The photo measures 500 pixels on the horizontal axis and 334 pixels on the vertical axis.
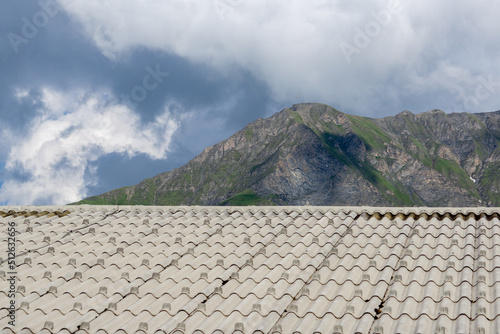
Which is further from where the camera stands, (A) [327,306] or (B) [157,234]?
(B) [157,234]

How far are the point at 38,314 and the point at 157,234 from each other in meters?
4.21

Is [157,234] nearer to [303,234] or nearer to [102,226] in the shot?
[102,226]

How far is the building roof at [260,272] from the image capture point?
28.3 ft

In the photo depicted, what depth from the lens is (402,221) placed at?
43.3 ft

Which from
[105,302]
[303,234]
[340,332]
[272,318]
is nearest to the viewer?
[340,332]

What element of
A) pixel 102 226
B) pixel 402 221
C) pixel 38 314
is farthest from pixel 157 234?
pixel 402 221

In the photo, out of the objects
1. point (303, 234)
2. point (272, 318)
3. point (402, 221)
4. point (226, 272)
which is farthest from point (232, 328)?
point (402, 221)

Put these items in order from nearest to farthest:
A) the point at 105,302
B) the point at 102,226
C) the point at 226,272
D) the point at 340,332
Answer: the point at 340,332 → the point at 105,302 → the point at 226,272 → the point at 102,226

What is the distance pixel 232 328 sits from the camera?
8461 mm

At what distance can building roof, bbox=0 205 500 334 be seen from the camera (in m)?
8.63

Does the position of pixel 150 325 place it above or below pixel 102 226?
below

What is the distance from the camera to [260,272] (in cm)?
1052

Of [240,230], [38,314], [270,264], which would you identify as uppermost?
[240,230]

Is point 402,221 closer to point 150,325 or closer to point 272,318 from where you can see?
point 272,318
